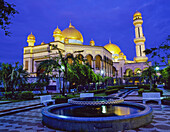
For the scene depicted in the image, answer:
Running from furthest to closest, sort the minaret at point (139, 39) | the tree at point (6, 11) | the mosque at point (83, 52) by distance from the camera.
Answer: the minaret at point (139, 39) → the mosque at point (83, 52) → the tree at point (6, 11)

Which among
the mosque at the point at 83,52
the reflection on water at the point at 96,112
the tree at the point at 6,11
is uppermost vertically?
the mosque at the point at 83,52

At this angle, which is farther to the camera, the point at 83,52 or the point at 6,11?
the point at 83,52

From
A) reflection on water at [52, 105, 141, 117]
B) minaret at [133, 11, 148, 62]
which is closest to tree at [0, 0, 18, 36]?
reflection on water at [52, 105, 141, 117]

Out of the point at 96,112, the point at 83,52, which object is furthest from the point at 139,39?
the point at 96,112

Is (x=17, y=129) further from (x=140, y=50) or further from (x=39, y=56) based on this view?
(x=140, y=50)

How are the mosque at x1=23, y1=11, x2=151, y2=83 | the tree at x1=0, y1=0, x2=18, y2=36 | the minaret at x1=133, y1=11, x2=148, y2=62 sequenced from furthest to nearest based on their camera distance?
1. the minaret at x1=133, y1=11, x2=148, y2=62
2. the mosque at x1=23, y1=11, x2=151, y2=83
3. the tree at x1=0, y1=0, x2=18, y2=36

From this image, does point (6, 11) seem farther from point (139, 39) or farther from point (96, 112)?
point (139, 39)

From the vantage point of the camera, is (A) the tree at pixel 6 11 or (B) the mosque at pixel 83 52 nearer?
(A) the tree at pixel 6 11

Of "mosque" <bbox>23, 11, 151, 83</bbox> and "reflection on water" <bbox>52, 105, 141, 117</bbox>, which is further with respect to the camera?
"mosque" <bbox>23, 11, 151, 83</bbox>

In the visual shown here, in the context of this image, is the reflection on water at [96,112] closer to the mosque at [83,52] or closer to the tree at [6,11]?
the tree at [6,11]

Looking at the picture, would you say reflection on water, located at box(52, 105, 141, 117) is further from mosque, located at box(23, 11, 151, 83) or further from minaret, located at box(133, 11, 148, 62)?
minaret, located at box(133, 11, 148, 62)

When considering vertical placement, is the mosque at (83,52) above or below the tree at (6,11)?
above

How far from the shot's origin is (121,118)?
429 centimetres

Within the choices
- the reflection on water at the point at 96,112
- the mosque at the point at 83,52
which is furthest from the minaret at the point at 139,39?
the reflection on water at the point at 96,112
